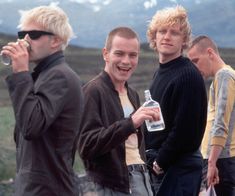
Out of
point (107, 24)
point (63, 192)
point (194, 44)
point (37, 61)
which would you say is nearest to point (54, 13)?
point (37, 61)

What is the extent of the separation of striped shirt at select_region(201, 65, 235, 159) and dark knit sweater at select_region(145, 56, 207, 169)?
41 centimetres

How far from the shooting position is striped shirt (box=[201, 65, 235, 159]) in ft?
12.6

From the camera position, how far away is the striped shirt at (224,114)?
3830mm

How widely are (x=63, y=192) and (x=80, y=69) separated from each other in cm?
291

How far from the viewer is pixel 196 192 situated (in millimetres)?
3430

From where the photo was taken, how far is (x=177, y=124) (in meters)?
3.35

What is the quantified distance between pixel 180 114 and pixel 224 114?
1.86 ft

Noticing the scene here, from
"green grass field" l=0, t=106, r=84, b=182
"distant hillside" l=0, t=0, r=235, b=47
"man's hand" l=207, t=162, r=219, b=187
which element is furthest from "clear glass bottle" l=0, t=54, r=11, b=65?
"distant hillside" l=0, t=0, r=235, b=47

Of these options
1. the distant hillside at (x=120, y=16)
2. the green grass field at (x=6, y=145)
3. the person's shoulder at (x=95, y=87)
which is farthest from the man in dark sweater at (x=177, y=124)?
the distant hillside at (x=120, y=16)

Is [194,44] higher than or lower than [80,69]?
higher

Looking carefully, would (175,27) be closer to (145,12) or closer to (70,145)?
(70,145)

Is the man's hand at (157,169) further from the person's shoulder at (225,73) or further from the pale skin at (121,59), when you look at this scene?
the person's shoulder at (225,73)

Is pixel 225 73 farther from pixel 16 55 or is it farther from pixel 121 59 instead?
pixel 16 55

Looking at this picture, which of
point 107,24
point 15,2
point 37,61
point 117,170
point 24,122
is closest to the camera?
point 24,122
